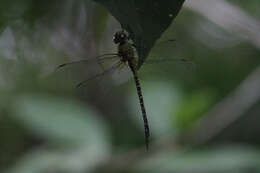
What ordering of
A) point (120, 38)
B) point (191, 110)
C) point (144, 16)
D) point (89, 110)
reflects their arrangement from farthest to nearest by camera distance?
point (89, 110) → point (191, 110) → point (120, 38) → point (144, 16)

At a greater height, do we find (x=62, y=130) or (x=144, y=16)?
(x=144, y=16)

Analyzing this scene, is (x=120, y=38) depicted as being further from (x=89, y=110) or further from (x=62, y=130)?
(x=89, y=110)

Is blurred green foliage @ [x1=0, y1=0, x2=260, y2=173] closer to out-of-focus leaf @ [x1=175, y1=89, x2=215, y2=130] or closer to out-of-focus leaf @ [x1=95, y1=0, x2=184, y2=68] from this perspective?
out-of-focus leaf @ [x1=175, y1=89, x2=215, y2=130]

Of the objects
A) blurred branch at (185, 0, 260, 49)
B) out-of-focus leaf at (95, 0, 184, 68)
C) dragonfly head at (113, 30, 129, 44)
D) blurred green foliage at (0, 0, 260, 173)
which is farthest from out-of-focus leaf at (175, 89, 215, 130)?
out-of-focus leaf at (95, 0, 184, 68)

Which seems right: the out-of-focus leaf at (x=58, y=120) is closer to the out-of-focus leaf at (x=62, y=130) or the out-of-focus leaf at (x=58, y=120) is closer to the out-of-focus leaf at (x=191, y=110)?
the out-of-focus leaf at (x=62, y=130)

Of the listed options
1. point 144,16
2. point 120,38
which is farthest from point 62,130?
point 144,16

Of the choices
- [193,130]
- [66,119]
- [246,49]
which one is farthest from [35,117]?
[246,49]

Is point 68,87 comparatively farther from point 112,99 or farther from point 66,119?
point 66,119

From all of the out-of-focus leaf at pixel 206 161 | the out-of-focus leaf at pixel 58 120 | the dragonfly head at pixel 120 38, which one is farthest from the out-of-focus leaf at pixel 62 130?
the dragonfly head at pixel 120 38
